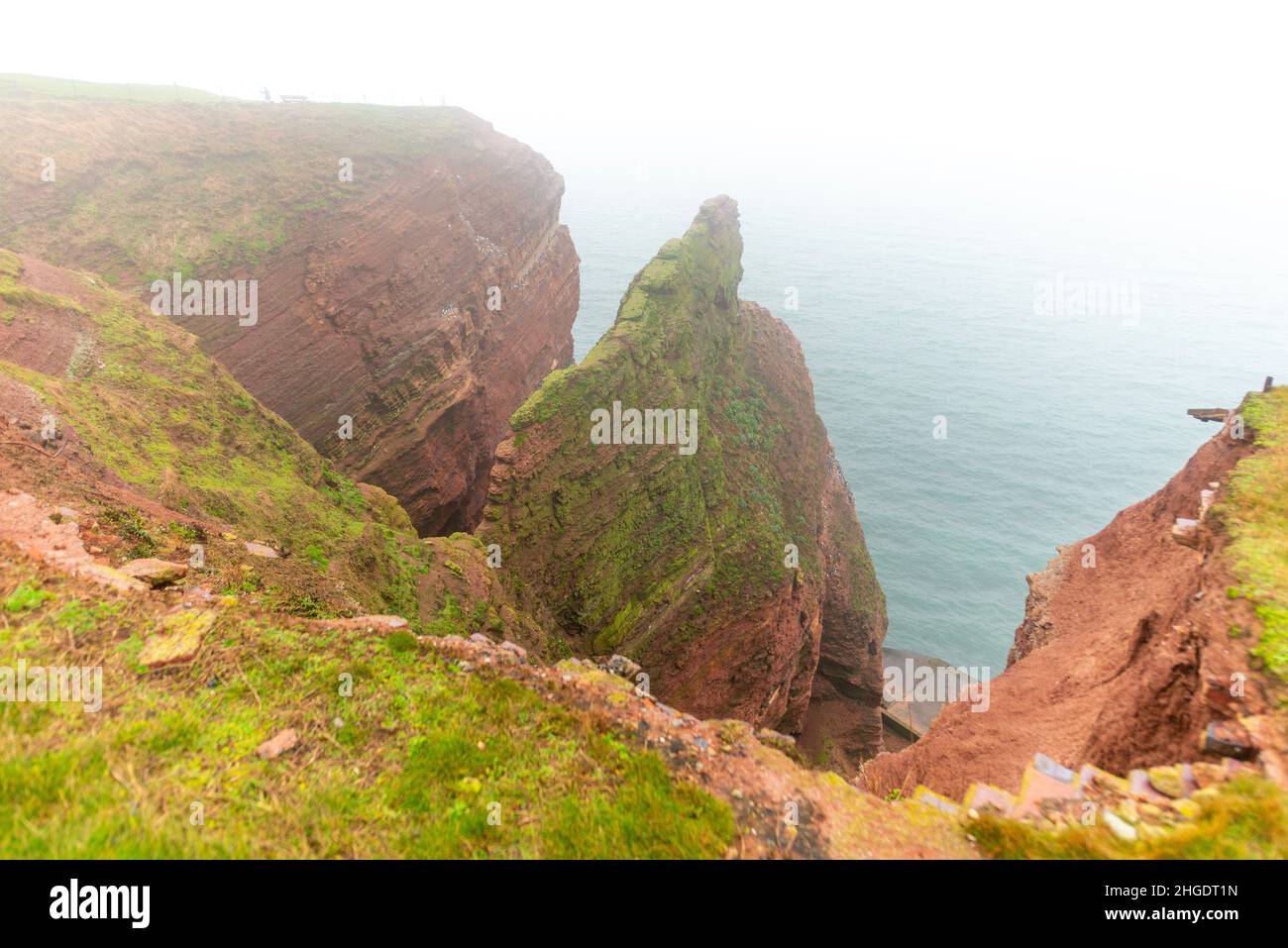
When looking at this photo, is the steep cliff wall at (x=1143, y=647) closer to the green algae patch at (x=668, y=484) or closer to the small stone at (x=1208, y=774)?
the small stone at (x=1208, y=774)

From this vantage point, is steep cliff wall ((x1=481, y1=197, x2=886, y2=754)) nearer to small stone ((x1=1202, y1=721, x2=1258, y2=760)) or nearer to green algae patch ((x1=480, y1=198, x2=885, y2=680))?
green algae patch ((x1=480, y1=198, x2=885, y2=680))

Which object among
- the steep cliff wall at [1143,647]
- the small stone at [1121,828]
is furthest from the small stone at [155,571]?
the steep cliff wall at [1143,647]

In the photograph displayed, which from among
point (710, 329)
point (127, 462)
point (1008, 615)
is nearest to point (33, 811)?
point (127, 462)

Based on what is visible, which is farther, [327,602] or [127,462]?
[127,462]

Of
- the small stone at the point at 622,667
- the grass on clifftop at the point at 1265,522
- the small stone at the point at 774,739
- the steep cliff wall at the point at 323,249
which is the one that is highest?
the steep cliff wall at the point at 323,249

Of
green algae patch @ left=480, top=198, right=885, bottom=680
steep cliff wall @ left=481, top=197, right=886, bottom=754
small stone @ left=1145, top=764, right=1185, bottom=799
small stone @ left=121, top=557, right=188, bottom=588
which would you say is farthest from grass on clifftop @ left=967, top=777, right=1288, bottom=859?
steep cliff wall @ left=481, top=197, right=886, bottom=754
